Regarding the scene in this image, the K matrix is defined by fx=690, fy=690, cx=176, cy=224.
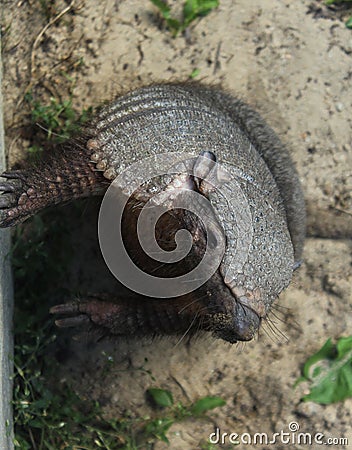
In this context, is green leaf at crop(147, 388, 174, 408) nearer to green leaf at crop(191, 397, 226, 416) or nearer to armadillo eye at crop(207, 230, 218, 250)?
green leaf at crop(191, 397, 226, 416)

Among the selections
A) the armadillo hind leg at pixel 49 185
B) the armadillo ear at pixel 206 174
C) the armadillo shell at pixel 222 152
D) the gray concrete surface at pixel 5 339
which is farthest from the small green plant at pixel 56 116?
the armadillo ear at pixel 206 174

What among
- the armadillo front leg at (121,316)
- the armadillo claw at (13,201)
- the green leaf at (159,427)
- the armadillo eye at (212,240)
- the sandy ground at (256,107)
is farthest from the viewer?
the sandy ground at (256,107)

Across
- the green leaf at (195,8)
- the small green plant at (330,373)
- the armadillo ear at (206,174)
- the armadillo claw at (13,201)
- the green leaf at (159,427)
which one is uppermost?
the green leaf at (195,8)

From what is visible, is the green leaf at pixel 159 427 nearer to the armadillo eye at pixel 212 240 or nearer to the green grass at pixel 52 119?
the armadillo eye at pixel 212 240

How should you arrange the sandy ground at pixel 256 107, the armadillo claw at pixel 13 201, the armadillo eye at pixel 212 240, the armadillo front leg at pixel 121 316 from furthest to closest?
the sandy ground at pixel 256 107 < the armadillo front leg at pixel 121 316 < the armadillo claw at pixel 13 201 < the armadillo eye at pixel 212 240

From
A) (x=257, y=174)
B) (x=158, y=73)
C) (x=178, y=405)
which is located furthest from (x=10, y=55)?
(x=178, y=405)

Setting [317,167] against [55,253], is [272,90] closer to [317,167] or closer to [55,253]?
[317,167]

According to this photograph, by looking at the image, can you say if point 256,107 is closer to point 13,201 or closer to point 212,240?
point 13,201

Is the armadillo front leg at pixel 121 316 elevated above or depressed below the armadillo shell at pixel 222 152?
below
